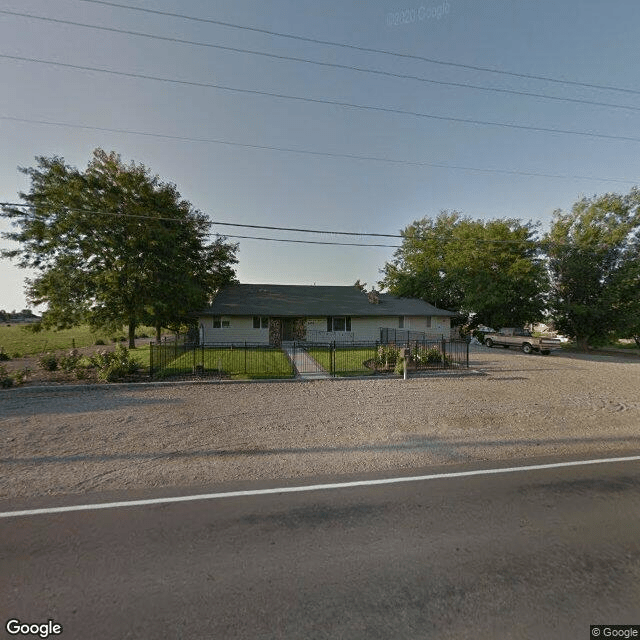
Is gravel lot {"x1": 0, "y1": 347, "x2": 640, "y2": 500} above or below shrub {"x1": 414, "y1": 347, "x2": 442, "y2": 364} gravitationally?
below

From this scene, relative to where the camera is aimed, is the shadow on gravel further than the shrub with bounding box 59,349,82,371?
No

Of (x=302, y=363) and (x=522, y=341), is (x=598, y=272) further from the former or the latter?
(x=302, y=363)

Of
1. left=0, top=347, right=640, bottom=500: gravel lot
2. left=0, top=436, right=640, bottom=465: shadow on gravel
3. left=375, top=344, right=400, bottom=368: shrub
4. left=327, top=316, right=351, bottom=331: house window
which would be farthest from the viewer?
left=327, top=316, right=351, bottom=331: house window

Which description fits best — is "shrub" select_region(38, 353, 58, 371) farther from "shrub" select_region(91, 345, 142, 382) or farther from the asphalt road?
the asphalt road

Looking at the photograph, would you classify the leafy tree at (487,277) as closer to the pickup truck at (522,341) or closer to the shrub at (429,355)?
the pickup truck at (522,341)

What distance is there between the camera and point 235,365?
1350cm

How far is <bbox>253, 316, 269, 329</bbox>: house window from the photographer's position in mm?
22094

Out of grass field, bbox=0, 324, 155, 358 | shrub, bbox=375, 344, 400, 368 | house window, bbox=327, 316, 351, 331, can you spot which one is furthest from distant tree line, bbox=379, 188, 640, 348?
grass field, bbox=0, 324, 155, 358

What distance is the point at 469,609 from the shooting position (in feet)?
7.41

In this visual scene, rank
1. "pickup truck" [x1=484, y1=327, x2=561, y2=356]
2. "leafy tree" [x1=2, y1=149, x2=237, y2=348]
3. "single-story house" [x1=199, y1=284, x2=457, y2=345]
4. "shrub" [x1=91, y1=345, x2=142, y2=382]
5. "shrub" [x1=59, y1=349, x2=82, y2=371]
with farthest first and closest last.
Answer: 1. "single-story house" [x1=199, y1=284, x2=457, y2=345]
2. "pickup truck" [x1=484, y1=327, x2=561, y2=356]
3. "leafy tree" [x1=2, y1=149, x2=237, y2=348]
4. "shrub" [x1=59, y1=349, x2=82, y2=371]
5. "shrub" [x1=91, y1=345, x2=142, y2=382]

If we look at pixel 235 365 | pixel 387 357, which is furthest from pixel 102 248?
pixel 387 357

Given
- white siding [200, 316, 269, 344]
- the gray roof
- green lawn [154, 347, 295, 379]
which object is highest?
the gray roof

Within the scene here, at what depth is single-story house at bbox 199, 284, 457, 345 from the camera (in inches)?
853

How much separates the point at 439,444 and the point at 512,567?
9.58 feet
